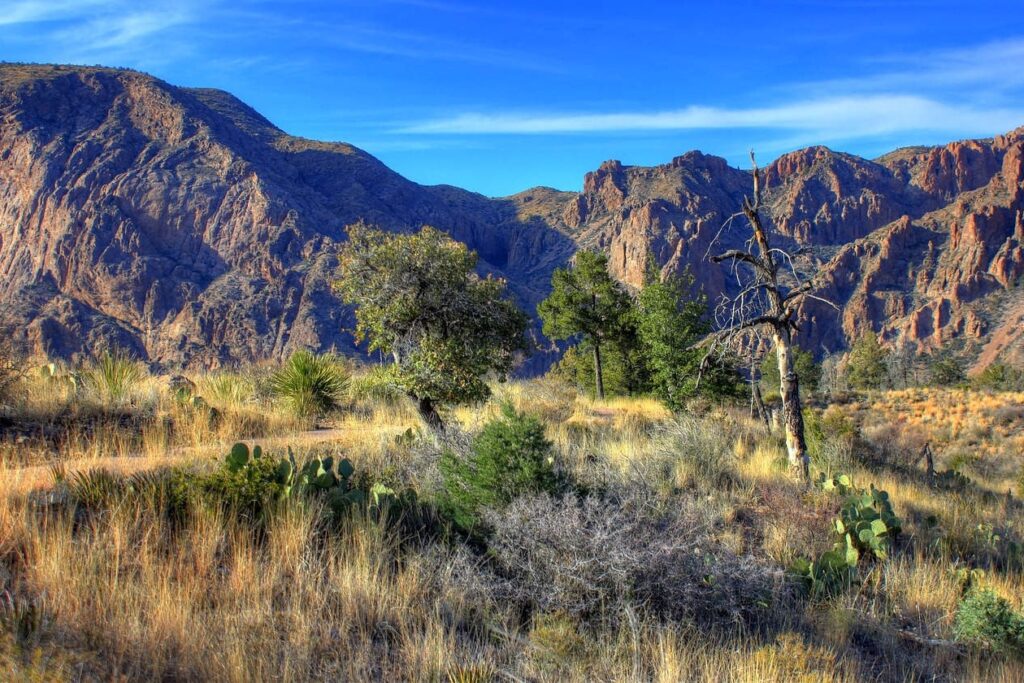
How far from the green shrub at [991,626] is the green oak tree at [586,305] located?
19611 mm

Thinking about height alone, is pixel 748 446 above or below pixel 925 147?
below

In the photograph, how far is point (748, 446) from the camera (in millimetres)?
13461

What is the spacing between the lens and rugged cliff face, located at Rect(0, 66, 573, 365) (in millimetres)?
81000

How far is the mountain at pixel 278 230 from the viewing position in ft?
272

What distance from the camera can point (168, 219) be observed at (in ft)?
315

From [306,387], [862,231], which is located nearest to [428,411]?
[306,387]

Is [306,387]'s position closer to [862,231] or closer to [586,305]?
[586,305]

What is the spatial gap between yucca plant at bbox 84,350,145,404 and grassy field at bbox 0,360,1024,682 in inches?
69.2

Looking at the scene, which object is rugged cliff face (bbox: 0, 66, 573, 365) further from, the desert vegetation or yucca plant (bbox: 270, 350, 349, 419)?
the desert vegetation

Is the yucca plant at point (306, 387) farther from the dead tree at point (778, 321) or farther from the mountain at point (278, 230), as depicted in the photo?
the mountain at point (278, 230)

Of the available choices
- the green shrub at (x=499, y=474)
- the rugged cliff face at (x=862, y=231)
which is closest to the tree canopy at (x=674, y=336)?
the green shrub at (x=499, y=474)

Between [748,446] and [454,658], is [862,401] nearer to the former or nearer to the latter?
[748,446]

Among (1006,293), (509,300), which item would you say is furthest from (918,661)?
(1006,293)

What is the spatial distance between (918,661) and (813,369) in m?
54.6
